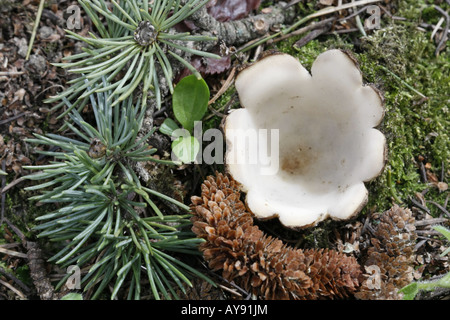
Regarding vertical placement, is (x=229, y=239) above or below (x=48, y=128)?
below

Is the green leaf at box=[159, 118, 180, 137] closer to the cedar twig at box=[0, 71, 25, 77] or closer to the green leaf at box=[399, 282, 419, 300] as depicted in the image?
the cedar twig at box=[0, 71, 25, 77]

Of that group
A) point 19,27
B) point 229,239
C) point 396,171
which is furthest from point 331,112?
point 19,27

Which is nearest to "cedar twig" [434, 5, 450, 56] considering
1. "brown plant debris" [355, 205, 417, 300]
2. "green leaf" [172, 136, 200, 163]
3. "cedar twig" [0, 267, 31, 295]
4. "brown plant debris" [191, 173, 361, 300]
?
"brown plant debris" [355, 205, 417, 300]

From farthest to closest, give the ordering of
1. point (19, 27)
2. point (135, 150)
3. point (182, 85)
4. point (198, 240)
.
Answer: point (19, 27) → point (182, 85) → point (135, 150) → point (198, 240)

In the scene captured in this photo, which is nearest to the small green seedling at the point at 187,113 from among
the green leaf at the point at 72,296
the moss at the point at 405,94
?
the moss at the point at 405,94

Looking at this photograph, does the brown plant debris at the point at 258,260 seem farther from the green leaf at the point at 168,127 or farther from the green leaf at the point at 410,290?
the green leaf at the point at 168,127
